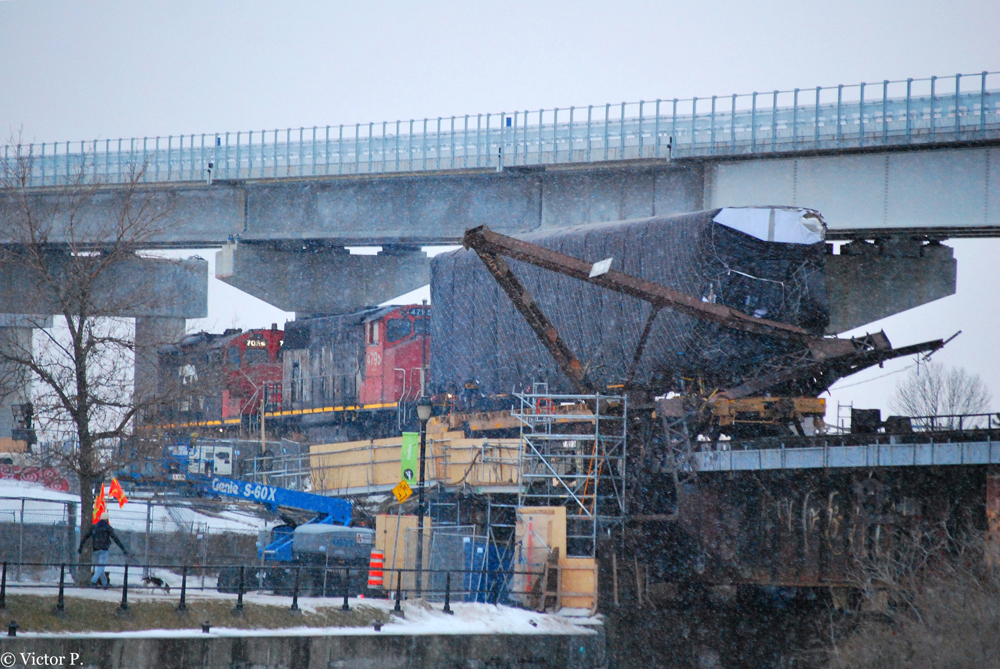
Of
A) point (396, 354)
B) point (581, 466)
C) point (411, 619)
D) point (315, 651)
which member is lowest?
point (315, 651)

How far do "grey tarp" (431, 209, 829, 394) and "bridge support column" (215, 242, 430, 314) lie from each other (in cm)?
1469

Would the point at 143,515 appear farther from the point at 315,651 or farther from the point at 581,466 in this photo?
the point at 315,651

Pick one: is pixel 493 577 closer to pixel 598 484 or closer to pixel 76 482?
pixel 598 484

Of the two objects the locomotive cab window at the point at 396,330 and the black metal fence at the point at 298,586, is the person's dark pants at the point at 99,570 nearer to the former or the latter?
the black metal fence at the point at 298,586

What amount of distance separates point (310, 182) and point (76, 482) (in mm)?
14017

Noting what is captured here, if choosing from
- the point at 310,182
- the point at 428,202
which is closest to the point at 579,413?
the point at 428,202

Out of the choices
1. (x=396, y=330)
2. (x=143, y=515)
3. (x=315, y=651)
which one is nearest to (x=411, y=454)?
(x=143, y=515)

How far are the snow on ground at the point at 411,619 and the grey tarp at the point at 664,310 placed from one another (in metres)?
6.87

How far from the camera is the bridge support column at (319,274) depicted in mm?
41906

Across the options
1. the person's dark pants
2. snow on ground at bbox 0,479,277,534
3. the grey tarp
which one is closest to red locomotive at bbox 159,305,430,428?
snow on ground at bbox 0,479,277,534

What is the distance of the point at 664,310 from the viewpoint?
25.4 m

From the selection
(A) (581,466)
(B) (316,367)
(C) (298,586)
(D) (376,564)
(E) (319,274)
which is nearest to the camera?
(C) (298,586)

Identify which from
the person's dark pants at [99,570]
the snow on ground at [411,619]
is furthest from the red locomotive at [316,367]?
Answer: the snow on ground at [411,619]

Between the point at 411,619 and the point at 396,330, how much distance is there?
22.0m
